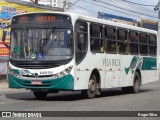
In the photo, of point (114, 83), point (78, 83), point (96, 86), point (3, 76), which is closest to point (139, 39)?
point (114, 83)

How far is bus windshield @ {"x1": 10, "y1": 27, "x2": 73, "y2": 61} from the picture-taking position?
54.1 feet

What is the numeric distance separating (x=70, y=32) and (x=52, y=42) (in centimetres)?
73

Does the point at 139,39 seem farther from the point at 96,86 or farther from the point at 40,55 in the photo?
the point at 40,55

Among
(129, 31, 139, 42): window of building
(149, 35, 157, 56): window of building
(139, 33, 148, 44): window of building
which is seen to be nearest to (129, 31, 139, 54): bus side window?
(129, 31, 139, 42): window of building

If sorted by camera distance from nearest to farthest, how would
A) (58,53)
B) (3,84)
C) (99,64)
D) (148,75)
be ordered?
(58,53) → (99,64) → (148,75) → (3,84)

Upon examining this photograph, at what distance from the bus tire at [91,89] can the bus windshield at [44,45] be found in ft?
6.31

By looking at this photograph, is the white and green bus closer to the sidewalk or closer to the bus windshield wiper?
the bus windshield wiper

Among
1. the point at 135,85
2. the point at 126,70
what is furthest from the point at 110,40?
the point at 135,85

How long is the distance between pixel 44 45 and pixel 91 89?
2774mm

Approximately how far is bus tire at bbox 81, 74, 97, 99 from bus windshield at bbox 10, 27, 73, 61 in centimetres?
192

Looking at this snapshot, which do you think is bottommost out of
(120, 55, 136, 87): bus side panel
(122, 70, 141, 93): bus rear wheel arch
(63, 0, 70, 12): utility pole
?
(122, 70, 141, 93): bus rear wheel arch

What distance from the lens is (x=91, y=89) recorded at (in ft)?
59.2

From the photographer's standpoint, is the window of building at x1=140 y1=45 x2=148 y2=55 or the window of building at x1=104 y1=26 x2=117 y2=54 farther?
the window of building at x1=140 y1=45 x2=148 y2=55

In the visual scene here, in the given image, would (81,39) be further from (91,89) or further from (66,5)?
(66,5)
